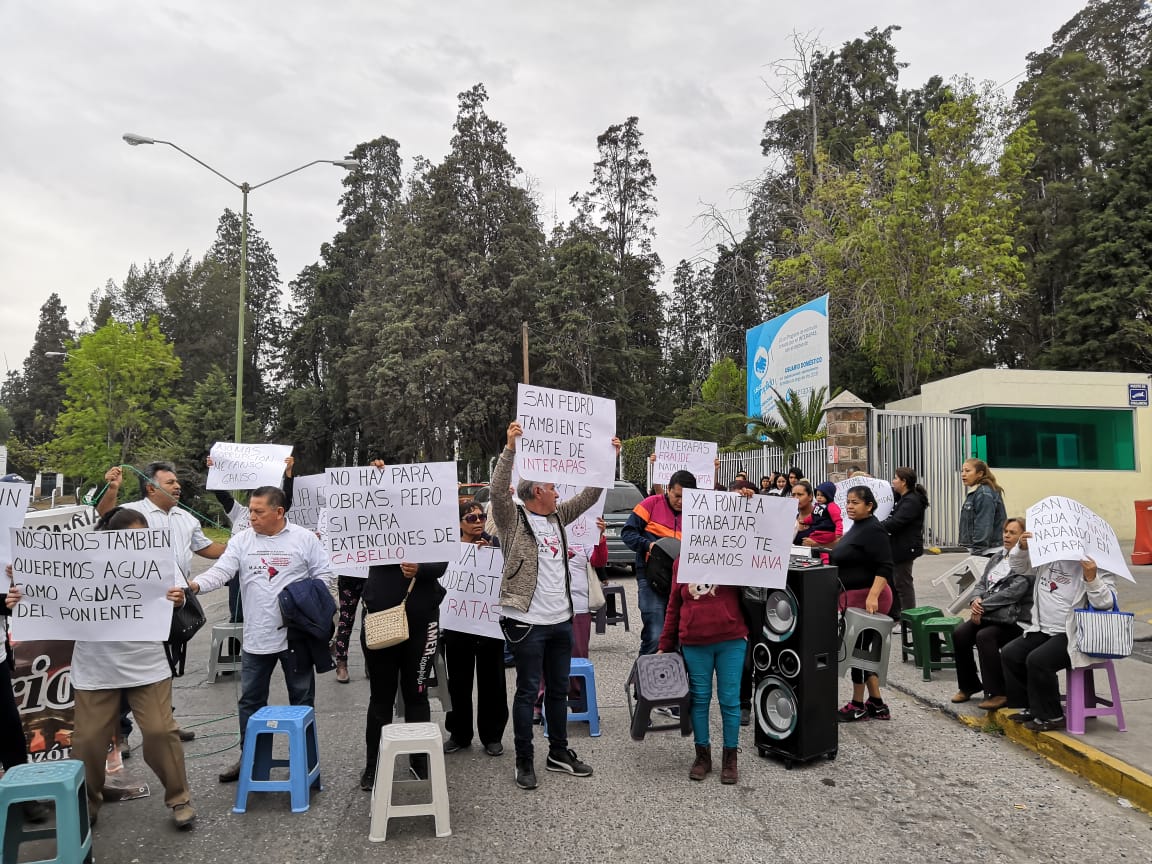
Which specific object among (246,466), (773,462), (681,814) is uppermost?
(773,462)

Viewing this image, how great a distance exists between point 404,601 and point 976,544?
6.32 metres

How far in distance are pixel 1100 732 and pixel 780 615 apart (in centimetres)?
245

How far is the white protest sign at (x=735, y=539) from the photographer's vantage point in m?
5.35

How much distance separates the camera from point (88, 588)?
4.54m

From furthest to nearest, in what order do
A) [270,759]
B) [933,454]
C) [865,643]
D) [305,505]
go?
[933,454], [305,505], [865,643], [270,759]

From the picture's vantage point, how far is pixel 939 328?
25938mm

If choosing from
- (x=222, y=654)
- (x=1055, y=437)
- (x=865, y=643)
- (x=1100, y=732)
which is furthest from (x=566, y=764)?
(x=1055, y=437)

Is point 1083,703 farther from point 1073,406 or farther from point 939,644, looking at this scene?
point 1073,406

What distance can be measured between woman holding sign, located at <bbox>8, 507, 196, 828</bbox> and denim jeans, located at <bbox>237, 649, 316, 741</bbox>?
0.66 metres

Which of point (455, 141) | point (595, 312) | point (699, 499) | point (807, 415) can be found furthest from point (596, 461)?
point (455, 141)

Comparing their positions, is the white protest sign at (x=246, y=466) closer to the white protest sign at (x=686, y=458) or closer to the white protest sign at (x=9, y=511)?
the white protest sign at (x=9, y=511)

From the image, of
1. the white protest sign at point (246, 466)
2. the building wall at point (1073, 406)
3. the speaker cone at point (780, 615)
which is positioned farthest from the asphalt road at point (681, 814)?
the building wall at point (1073, 406)

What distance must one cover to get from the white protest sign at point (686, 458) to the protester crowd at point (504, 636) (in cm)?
349

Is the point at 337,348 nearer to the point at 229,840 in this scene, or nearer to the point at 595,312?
the point at 595,312
